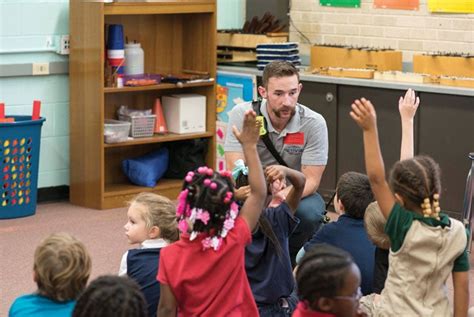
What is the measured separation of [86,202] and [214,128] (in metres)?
1.17

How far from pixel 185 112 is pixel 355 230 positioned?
3519 millimetres

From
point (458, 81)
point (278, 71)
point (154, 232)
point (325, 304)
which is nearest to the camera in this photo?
point (325, 304)

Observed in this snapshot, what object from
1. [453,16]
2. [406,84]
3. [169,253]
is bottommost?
[169,253]

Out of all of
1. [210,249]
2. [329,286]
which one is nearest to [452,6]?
[210,249]

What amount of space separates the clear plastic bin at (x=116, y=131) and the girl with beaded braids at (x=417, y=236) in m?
4.00

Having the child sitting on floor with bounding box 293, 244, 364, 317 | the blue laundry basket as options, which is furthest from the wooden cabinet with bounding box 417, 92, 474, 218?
the child sitting on floor with bounding box 293, 244, 364, 317

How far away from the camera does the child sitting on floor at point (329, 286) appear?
2.69 metres

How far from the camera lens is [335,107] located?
22.4 ft

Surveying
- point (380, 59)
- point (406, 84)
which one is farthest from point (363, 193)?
point (380, 59)

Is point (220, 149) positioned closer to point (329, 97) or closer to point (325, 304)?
point (329, 97)

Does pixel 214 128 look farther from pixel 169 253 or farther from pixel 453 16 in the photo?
pixel 169 253

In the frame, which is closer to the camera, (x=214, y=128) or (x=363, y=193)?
(x=363, y=193)

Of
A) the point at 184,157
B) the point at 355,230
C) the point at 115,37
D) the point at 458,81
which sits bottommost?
the point at 184,157

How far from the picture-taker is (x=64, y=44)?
7.02 metres
